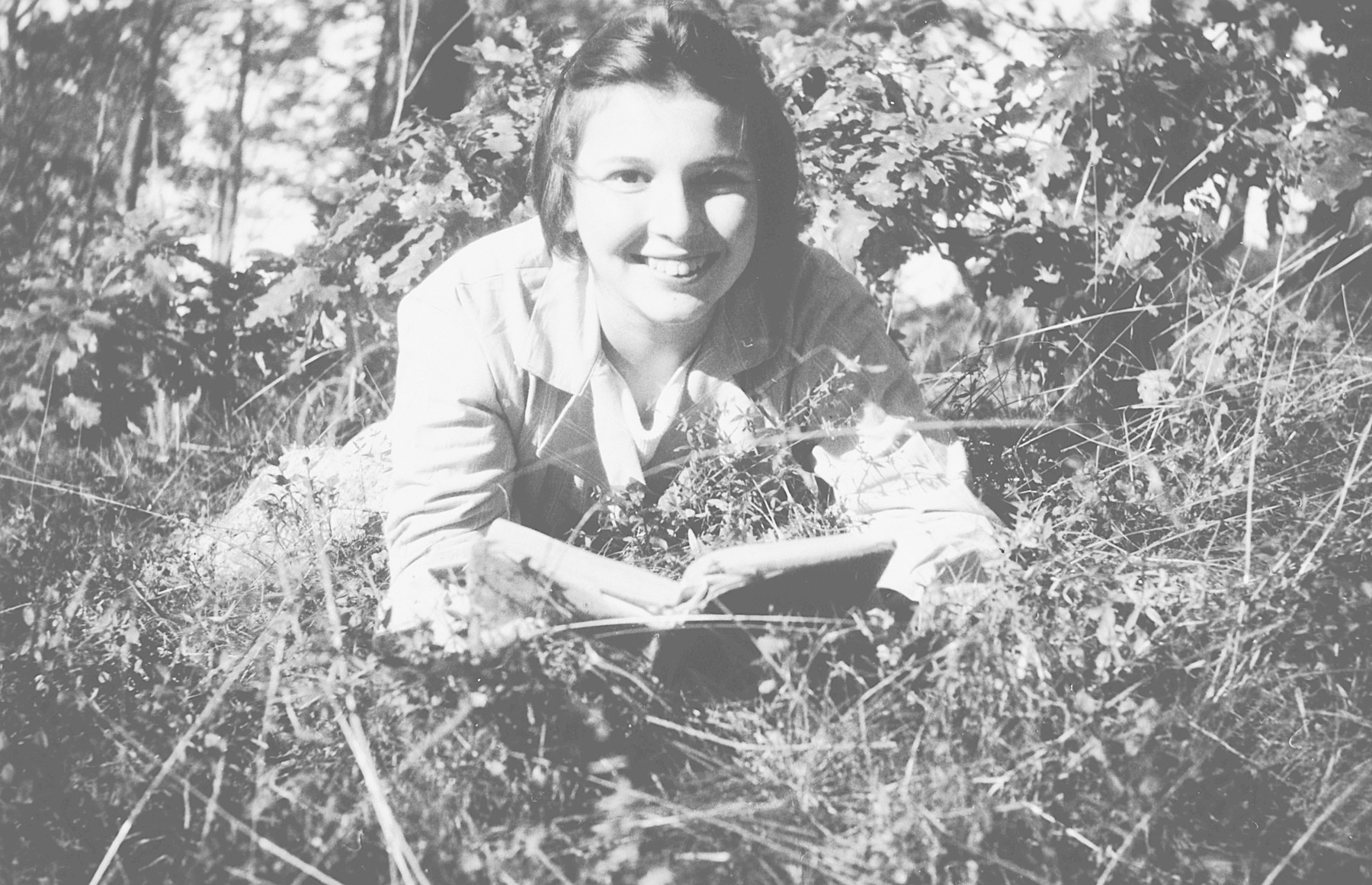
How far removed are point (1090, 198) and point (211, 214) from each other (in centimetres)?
276

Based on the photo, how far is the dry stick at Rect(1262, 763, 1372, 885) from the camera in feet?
4.50

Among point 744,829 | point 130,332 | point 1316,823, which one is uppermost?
point 130,332

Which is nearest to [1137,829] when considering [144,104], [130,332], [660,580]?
[660,580]

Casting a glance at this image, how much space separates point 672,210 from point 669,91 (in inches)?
9.4

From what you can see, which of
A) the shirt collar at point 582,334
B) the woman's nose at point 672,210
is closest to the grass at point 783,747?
the shirt collar at point 582,334

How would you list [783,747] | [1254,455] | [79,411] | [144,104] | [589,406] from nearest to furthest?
1. [783,747]
2. [1254,455]
3. [589,406]
4. [79,411]
5. [144,104]

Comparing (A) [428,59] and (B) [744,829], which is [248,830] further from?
(A) [428,59]

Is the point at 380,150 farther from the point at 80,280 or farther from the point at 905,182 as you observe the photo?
the point at 905,182

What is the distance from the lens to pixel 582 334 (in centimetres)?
246

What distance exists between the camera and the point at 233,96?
16.1 ft

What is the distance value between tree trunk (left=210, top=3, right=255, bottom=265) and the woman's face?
1.92 metres

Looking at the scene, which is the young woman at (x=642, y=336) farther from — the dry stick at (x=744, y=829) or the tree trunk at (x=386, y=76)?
the tree trunk at (x=386, y=76)

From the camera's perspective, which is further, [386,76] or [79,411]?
[386,76]

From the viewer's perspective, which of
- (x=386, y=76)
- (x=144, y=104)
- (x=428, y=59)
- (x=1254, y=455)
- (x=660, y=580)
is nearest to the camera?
(x=660, y=580)
